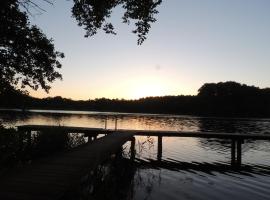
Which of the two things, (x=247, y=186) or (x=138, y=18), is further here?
(x=247, y=186)

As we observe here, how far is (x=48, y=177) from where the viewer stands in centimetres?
927

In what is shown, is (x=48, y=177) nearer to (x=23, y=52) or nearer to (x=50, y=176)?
(x=50, y=176)

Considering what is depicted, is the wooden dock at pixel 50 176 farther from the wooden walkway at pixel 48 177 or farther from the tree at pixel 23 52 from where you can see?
the tree at pixel 23 52

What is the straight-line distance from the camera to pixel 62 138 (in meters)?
17.5

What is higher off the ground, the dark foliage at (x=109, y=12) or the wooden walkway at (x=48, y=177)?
the dark foliage at (x=109, y=12)

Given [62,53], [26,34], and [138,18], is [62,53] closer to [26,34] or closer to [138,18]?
[26,34]

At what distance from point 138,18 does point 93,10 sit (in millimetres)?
1539

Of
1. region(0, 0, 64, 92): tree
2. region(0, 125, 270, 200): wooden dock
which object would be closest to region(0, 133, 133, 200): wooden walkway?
region(0, 125, 270, 200): wooden dock

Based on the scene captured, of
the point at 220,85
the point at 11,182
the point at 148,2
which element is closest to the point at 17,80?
the point at 148,2

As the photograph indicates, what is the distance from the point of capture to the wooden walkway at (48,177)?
757cm

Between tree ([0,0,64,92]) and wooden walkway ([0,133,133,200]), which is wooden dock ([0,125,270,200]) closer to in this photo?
wooden walkway ([0,133,133,200])

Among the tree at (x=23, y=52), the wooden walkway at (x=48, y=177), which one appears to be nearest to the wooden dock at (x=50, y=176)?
the wooden walkway at (x=48, y=177)

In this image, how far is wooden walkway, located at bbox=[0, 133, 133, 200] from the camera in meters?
7.57

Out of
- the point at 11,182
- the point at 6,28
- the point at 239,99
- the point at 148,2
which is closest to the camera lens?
the point at 11,182
